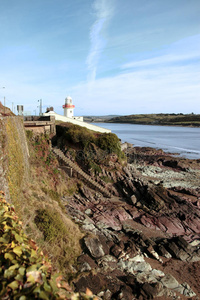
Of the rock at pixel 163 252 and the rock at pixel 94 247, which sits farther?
the rock at pixel 163 252

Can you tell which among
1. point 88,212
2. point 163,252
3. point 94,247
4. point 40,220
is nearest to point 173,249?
point 163,252

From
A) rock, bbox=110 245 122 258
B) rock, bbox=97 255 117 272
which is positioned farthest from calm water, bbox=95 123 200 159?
rock, bbox=97 255 117 272

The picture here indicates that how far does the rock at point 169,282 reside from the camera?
11.9 m

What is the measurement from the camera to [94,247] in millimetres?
13023

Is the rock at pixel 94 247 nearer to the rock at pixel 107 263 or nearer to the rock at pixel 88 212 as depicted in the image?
the rock at pixel 107 263

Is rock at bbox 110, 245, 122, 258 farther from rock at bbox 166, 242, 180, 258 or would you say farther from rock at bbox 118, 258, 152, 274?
rock at bbox 166, 242, 180, 258

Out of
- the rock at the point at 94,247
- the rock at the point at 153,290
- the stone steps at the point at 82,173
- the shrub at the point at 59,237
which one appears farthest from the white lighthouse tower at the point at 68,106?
the rock at the point at 153,290

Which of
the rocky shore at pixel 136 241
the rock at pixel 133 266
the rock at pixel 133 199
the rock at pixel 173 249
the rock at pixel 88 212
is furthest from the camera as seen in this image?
the rock at pixel 133 199

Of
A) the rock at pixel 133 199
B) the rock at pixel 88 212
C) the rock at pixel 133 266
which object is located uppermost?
the rock at pixel 133 199

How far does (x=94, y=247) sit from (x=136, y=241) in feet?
13.0

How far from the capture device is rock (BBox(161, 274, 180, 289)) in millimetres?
11883

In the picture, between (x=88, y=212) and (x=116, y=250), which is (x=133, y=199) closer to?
(x=88, y=212)

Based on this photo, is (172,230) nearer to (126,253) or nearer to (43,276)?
(126,253)

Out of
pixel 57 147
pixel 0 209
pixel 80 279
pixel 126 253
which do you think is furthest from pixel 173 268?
pixel 57 147
